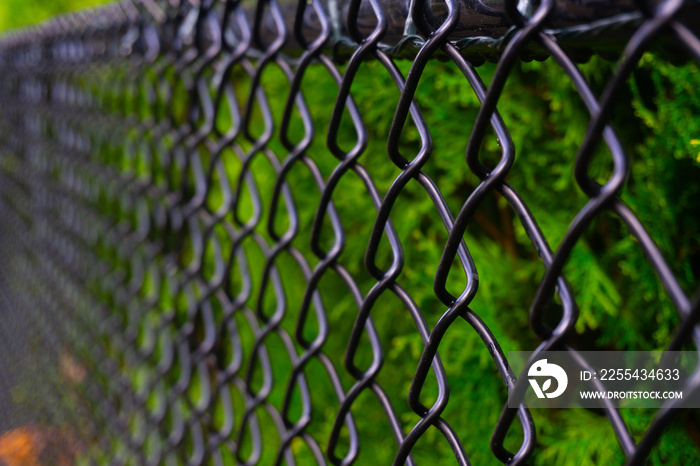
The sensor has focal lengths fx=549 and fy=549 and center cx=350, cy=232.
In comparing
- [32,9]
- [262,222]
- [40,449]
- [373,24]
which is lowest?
[40,449]

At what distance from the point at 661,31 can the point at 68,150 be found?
87.5 inches

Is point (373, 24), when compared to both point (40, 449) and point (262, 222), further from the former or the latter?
point (40, 449)

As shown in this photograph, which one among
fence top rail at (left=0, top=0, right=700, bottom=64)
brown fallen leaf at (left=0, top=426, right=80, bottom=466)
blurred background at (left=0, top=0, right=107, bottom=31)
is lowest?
brown fallen leaf at (left=0, top=426, right=80, bottom=466)

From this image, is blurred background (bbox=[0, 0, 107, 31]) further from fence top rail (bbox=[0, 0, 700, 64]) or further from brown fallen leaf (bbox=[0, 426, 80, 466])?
brown fallen leaf (bbox=[0, 426, 80, 466])

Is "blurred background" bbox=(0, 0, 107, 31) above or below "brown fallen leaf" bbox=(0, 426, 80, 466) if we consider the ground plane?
above

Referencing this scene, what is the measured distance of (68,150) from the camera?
85.0 inches
